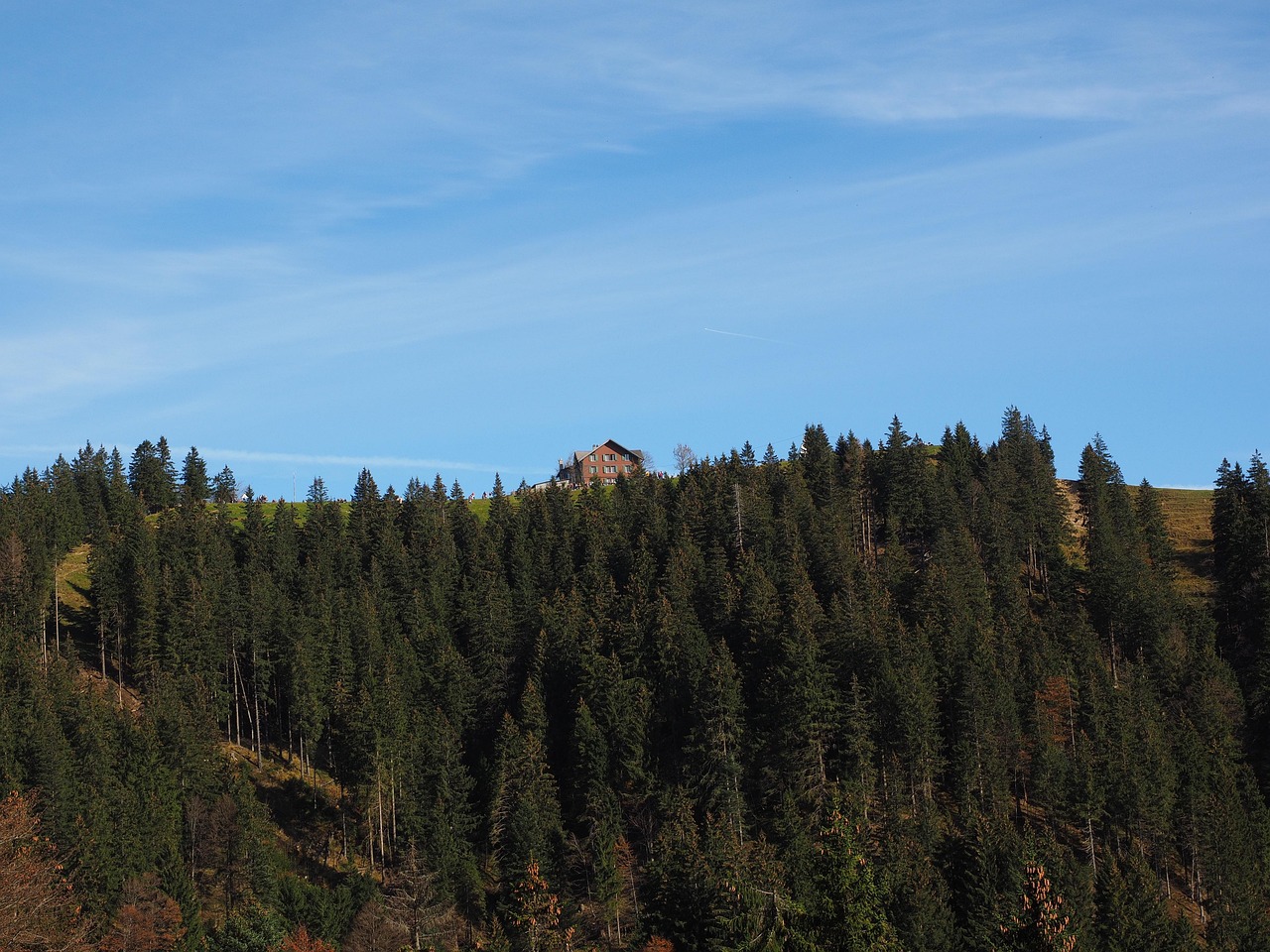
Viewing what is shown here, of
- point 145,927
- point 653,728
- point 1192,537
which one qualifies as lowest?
point 145,927

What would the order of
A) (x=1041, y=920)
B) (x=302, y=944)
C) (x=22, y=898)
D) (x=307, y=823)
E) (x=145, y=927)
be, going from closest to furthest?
1. (x=22, y=898)
2. (x=1041, y=920)
3. (x=302, y=944)
4. (x=145, y=927)
5. (x=307, y=823)

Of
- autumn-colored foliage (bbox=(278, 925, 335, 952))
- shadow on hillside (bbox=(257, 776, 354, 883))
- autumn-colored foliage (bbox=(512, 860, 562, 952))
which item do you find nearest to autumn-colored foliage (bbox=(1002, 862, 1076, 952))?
autumn-colored foliage (bbox=(512, 860, 562, 952))

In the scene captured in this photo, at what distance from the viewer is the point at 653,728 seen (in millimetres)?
103250

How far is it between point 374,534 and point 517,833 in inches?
3043

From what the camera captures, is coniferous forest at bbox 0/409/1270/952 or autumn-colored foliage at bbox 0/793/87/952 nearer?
autumn-colored foliage at bbox 0/793/87/952

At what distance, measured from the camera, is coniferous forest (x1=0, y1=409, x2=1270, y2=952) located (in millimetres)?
75312

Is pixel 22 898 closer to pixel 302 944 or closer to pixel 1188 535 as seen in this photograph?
pixel 302 944

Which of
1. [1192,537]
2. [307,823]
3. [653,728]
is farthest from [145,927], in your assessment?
[1192,537]

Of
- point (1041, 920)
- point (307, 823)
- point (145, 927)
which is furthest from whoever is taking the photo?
point (307, 823)

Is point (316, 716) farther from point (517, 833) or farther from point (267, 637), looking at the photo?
point (517, 833)

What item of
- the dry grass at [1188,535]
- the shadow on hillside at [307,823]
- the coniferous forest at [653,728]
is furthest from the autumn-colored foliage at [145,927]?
the dry grass at [1188,535]

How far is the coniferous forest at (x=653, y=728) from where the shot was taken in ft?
247

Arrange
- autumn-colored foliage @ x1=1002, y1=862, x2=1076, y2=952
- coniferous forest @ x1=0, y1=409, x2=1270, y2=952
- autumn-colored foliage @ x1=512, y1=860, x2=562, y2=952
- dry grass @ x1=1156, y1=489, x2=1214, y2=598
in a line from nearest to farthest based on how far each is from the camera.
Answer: autumn-colored foliage @ x1=1002, y1=862, x2=1076, y2=952
autumn-colored foliage @ x1=512, y1=860, x2=562, y2=952
coniferous forest @ x1=0, y1=409, x2=1270, y2=952
dry grass @ x1=1156, y1=489, x2=1214, y2=598

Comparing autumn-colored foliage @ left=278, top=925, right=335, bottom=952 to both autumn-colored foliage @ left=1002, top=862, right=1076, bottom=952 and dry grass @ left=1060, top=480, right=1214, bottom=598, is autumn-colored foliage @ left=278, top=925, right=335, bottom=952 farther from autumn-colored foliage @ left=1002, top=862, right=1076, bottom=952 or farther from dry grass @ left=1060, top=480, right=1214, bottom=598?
dry grass @ left=1060, top=480, right=1214, bottom=598
